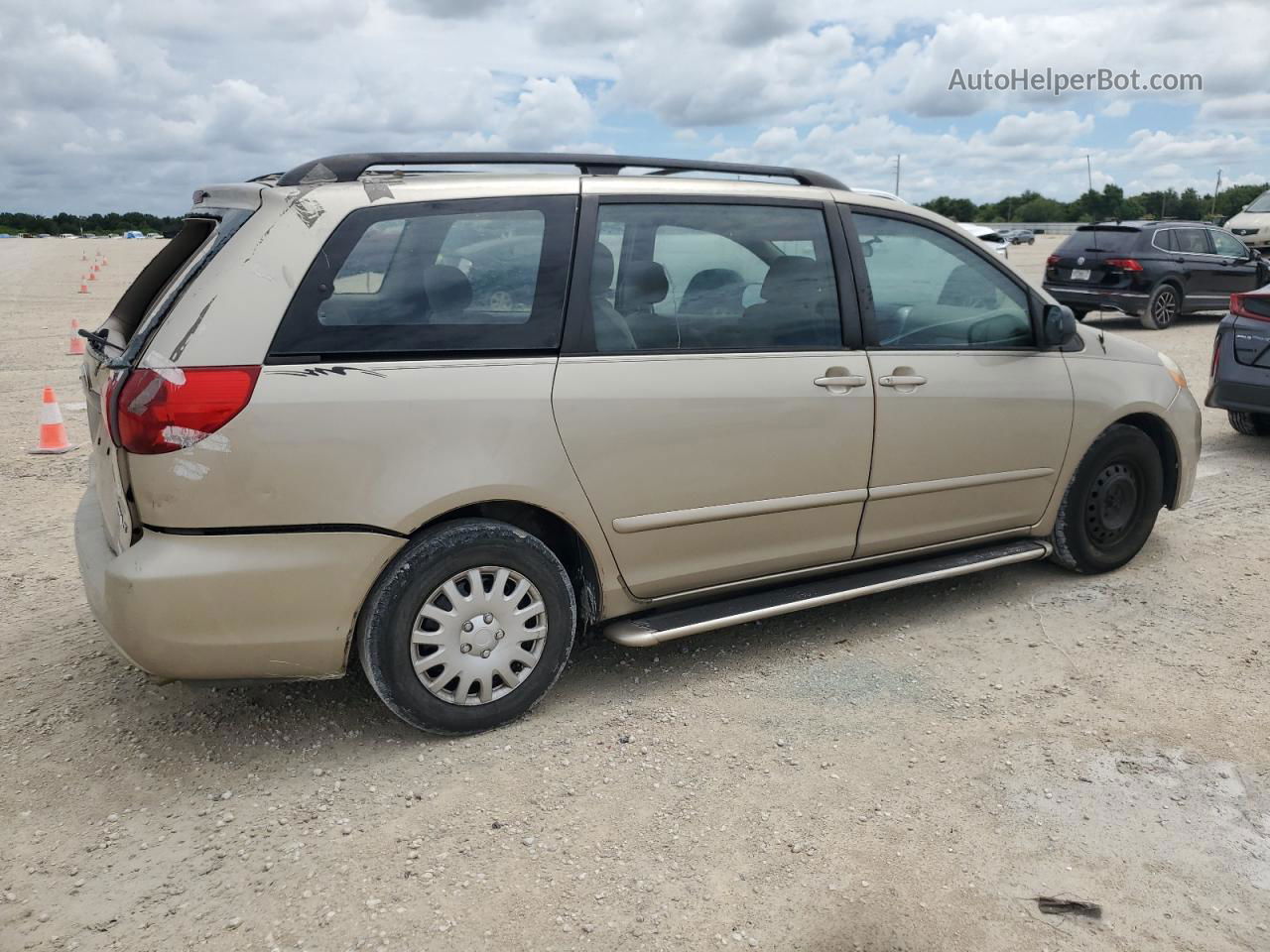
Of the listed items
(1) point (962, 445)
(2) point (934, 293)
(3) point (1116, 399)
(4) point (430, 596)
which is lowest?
(4) point (430, 596)

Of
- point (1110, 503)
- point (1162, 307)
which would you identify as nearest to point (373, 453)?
point (1110, 503)

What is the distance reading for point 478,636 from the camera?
3354 mm

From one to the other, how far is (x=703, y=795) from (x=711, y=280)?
70.9 inches

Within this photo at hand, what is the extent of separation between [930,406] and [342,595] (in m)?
2.38

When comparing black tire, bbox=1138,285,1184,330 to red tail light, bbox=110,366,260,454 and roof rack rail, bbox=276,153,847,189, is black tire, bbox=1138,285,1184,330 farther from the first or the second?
red tail light, bbox=110,366,260,454

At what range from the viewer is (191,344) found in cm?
297

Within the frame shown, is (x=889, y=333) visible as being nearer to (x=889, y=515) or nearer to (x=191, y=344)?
(x=889, y=515)

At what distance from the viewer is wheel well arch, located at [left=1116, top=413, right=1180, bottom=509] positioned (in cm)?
491

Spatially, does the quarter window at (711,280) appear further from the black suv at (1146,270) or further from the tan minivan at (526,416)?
the black suv at (1146,270)

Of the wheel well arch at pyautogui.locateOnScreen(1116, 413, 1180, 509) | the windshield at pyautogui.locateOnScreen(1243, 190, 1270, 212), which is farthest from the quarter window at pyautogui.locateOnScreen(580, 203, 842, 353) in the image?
the windshield at pyautogui.locateOnScreen(1243, 190, 1270, 212)

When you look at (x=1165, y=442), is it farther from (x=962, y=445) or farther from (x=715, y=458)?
(x=715, y=458)

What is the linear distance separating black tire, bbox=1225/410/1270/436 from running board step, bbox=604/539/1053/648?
172 inches

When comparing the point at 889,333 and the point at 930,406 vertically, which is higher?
the point at 889,333

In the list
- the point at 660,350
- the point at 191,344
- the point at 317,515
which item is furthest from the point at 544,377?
the point at 191,344
